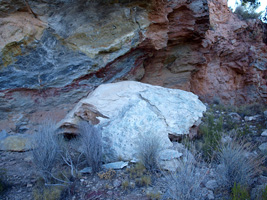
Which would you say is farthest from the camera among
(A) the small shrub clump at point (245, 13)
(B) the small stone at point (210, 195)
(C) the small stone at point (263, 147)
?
(A) the small shrub clump at point (245, 13)

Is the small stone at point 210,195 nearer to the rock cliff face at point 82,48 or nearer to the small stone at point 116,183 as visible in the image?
the small stone at point 116,183

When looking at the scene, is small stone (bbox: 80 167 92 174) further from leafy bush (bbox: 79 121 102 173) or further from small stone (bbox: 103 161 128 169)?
small stone (bbox: 103 161 128 169)

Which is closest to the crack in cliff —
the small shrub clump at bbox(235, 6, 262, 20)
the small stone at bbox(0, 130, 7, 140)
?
the small stone at bbox(0, 130, 7, 140)

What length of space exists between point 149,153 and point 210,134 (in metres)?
2.05

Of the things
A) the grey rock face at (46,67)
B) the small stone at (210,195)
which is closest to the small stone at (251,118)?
the small stone at (210,195)

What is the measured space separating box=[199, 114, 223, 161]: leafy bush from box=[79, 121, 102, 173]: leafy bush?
74.0 inches

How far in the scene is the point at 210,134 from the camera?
4973 mm

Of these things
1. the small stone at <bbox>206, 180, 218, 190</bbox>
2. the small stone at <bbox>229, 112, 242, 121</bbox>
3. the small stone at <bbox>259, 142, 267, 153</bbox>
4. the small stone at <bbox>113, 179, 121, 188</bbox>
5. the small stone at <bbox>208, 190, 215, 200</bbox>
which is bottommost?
the small stone at <bbox>229, 112, 242, 121</bbox>

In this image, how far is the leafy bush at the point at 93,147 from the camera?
11.8 ft

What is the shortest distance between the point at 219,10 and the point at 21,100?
8777 millimetres

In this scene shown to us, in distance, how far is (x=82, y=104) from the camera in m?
4.93

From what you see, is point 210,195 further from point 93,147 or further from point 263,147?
point 263,147

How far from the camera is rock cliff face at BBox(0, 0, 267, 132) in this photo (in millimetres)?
5262

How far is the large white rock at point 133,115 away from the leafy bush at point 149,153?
0.19m
